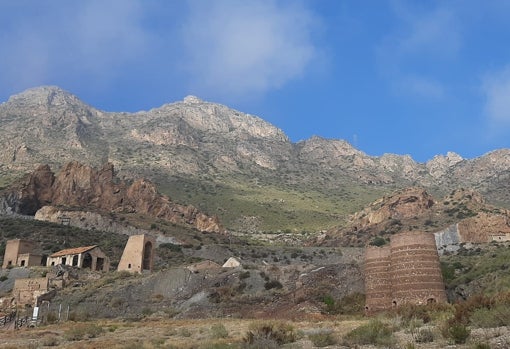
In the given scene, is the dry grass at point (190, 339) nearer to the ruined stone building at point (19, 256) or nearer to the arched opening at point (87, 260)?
the arched opening at point (87, 260)

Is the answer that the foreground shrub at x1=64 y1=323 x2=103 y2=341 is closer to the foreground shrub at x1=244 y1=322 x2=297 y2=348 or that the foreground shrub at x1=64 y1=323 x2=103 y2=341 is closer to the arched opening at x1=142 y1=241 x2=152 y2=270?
the foreground shrub at x1=244 y1=322 x2=297 y2=348

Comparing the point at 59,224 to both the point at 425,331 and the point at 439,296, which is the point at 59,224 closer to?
the point at 439,296

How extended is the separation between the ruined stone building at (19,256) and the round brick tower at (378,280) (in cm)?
4762

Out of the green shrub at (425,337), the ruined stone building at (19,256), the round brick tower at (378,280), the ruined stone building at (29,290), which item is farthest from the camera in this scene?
the ruined stone building at (19,256)

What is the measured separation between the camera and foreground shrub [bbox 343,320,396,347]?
49.3 ft

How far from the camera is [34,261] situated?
66.6 meters

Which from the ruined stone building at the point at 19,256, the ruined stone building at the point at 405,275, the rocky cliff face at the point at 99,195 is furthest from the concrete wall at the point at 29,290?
the rocky cliff face at the point at 99,195

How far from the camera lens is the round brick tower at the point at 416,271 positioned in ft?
102

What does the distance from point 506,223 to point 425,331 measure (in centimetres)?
8528

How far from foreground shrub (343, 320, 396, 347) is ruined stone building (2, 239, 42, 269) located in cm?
5846

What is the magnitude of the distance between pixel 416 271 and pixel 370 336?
1703cm

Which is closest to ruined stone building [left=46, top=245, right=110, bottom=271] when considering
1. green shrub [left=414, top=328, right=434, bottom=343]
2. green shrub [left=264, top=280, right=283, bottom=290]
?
green shrub [left=264, top=280, right=283, bottom=290]

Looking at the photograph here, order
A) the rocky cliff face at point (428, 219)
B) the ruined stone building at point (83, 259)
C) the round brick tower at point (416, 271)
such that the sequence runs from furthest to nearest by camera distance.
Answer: the rocky cliff face at point (428, 219) < the ruined stone building at point (83, 259) < the round brick tower at point (416, 271)

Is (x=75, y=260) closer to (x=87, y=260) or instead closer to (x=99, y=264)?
(x=87, y=260)
